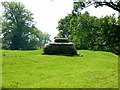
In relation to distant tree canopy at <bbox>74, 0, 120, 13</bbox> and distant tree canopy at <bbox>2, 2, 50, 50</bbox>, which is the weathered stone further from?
distant tree canopy at <bbox>2, 2, 50, 50</bbox>

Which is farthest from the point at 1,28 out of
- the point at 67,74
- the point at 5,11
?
the point at 67,74

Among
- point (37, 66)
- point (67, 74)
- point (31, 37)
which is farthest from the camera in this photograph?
point (31, 37)

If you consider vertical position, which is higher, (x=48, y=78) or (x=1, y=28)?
(x=1, y=28)

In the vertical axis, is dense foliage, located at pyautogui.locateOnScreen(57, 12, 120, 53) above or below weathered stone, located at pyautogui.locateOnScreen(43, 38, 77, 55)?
above

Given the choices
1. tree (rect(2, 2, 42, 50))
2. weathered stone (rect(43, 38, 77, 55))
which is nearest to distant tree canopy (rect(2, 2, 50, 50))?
tree (rect(2, 2, 42, 50))

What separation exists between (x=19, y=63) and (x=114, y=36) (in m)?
9.91

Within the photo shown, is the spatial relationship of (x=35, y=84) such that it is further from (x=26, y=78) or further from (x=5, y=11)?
(x=5, y=11)

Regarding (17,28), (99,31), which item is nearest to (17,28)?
(17,28)

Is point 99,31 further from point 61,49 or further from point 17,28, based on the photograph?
point 17,28

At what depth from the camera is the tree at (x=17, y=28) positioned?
11111cm

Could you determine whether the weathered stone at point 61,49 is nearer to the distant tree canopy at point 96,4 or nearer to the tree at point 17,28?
the distant tree canopy at point 96,4

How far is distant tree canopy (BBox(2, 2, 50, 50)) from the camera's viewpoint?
11109 cm

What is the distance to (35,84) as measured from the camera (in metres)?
20.3

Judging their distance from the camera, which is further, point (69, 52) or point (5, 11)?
point (5, 11)
